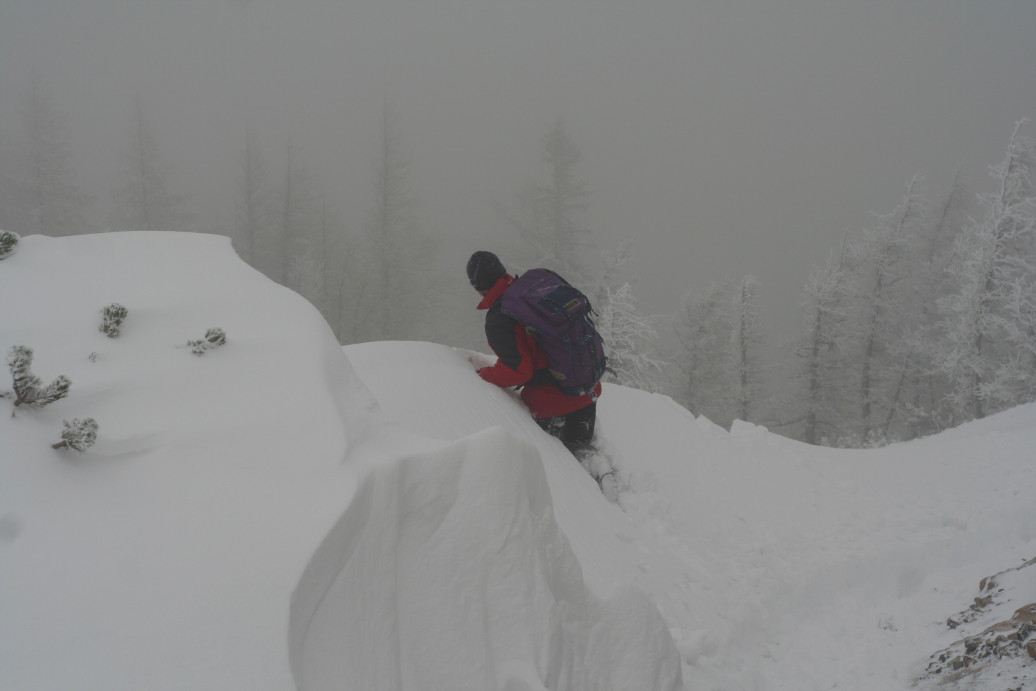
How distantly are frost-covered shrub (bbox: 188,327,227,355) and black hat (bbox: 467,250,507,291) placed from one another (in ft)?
7.89

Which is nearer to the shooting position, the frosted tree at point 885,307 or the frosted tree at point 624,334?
the frosted tree at point 624,334

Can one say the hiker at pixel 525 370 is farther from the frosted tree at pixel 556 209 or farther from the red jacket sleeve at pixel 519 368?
the frosted tree at pixel 556 209

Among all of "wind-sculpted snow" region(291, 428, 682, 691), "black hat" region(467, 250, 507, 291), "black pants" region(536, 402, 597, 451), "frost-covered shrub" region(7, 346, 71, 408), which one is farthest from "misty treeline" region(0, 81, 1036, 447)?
"frost-covered shrub" region(7, 346, 71, 408)

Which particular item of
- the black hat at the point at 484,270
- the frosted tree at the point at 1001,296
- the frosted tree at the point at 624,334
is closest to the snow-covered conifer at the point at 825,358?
the frosted tree at the point at 1001,296

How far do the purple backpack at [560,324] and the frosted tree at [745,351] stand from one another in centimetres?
1739

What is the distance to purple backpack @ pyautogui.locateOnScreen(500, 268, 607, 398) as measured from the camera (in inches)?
172

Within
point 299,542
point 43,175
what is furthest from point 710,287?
point 43,175

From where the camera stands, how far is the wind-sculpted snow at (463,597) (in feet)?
5.62

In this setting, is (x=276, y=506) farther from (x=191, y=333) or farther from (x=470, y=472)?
(x=191, y=333)

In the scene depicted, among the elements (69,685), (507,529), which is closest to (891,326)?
(507,529)

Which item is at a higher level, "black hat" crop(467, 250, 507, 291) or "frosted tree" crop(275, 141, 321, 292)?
"black hat" crop(467, 250, 507, 291)

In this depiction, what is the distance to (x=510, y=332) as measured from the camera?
4547 millimetres

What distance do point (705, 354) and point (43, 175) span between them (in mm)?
24785

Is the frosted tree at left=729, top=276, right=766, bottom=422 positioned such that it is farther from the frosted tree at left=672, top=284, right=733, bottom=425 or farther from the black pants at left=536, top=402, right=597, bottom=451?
the black pants at left=536, top=402, right=597, bottom=451
